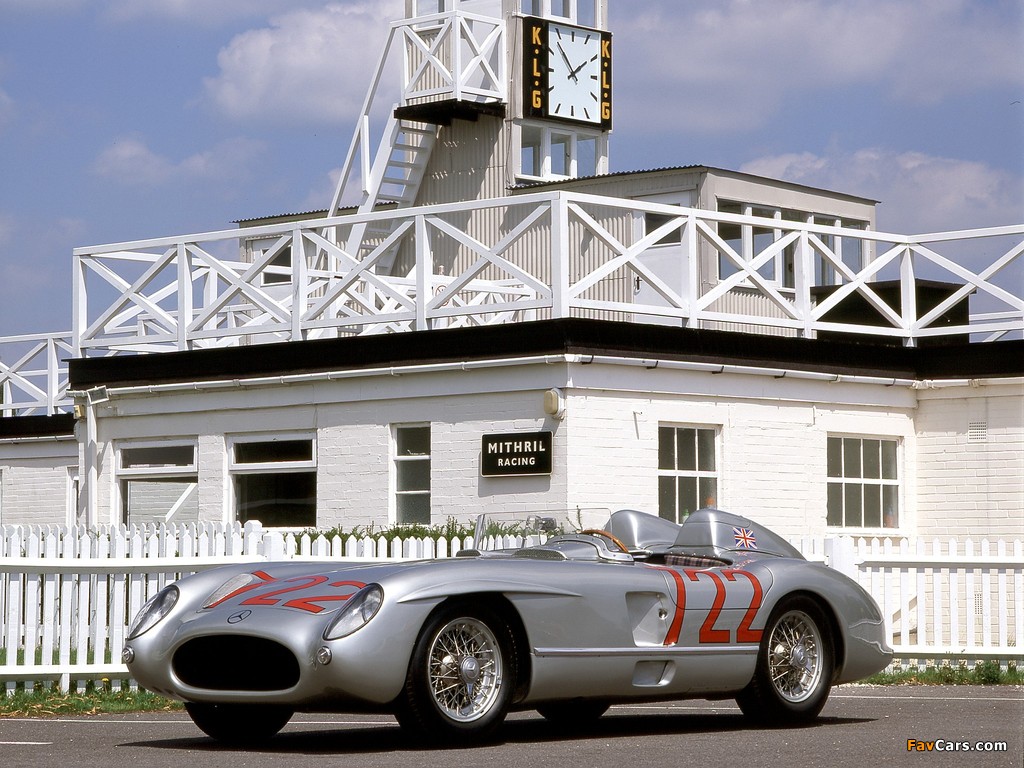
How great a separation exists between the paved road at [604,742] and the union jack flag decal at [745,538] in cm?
98

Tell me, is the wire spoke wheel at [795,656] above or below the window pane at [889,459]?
below

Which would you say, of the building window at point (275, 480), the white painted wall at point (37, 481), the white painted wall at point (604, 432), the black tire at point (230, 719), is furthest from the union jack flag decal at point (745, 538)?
the white painted wall at point (37, 481)

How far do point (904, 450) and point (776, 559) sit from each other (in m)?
9.22

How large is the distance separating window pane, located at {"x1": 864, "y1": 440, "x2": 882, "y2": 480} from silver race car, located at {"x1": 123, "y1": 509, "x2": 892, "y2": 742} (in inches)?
333

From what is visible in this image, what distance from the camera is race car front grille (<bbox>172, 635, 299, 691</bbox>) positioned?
8.02 meters

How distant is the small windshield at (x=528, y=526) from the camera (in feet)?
32.4

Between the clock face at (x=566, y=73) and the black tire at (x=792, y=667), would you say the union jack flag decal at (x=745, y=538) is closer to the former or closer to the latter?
the black tire at (x=792, y=667)

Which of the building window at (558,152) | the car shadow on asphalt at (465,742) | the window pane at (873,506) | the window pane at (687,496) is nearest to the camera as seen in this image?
the car shadow on asphalt at (465,742)

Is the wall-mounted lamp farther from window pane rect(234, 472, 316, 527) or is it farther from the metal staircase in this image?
the metal staircase

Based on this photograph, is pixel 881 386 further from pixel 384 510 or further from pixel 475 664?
pixel 475 664

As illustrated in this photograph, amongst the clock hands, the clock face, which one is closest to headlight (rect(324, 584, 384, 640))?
the clock face

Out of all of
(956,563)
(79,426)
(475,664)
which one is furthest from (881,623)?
(79,426)

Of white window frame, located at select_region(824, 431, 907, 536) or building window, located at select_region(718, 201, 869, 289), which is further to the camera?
building window, located at select_region(718, 201, 869, 289)
